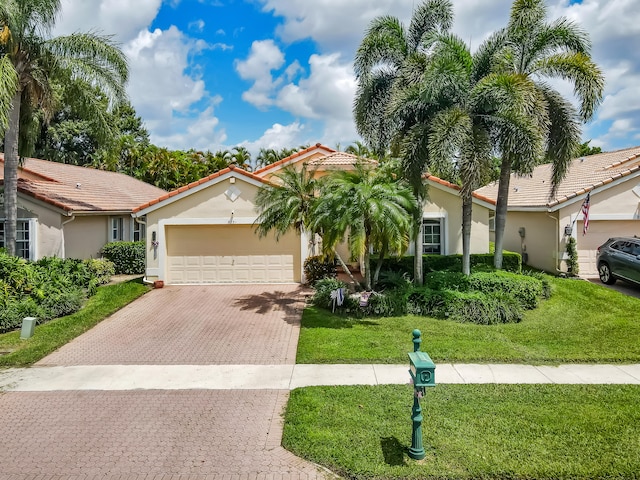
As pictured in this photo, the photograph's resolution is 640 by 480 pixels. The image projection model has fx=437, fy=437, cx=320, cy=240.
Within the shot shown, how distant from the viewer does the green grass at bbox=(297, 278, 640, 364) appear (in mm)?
8875

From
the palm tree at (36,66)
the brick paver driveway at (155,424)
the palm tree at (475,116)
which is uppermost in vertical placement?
the palm tree at (36,66)

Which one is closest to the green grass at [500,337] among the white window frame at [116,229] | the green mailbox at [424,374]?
the green mailbox at [424,374]

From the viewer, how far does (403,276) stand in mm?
14484

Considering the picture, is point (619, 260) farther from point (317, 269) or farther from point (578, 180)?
point (317, 269)

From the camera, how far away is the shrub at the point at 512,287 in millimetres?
12672

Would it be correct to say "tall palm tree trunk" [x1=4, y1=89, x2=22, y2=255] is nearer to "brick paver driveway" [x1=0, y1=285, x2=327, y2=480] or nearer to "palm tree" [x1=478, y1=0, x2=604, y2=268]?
"brick paver driveway" [x1=0, y1=285, x2=327, y2=480]

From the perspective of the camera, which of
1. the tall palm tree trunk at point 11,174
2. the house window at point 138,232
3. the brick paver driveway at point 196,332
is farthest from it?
the house window at point 138,232

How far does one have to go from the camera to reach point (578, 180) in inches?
749

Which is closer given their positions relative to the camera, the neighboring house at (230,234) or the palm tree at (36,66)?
the palm tree at (36,66)

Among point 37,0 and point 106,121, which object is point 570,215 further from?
point 37,0

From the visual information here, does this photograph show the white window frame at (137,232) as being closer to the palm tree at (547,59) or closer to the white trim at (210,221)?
the white trim at (210,221)

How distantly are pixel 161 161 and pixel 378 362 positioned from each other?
31176 mm

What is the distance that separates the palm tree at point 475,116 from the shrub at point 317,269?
612cm

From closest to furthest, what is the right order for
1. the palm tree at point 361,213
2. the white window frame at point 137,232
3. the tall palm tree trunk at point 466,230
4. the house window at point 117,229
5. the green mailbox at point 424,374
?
1. the green mailbox at point 424,374
2. the palm tree at point 361,213
3. the tall palm tree trunk at point 466,230
4. the house window at point 117,229
5. the white window frame at point 137,232
